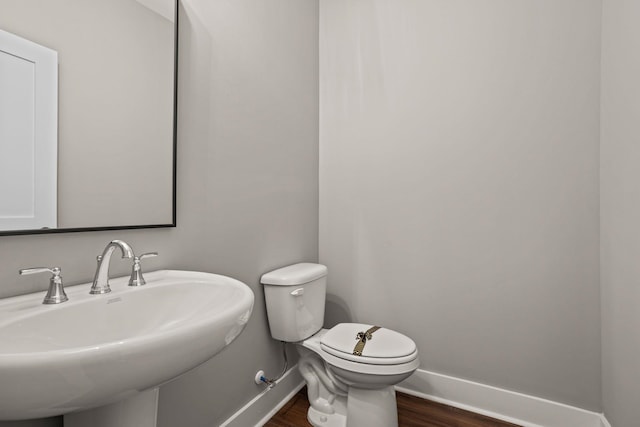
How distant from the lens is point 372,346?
140 centimetres

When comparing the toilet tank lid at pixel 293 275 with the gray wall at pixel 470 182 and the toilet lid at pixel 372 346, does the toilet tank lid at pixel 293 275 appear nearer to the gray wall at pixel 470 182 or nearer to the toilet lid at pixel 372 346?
the toilet lid at pixel 372 346

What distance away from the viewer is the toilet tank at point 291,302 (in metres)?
1.50

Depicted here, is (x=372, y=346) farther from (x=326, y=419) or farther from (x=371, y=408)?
(x=326, y=419)

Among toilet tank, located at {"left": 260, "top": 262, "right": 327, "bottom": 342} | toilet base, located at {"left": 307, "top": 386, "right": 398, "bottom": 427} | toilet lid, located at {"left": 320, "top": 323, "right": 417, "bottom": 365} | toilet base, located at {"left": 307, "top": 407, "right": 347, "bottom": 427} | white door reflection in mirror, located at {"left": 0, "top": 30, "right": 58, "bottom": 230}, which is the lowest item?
toilet base, located at {"left": 307, "top": 407, "right": 347, "bottom": 427}

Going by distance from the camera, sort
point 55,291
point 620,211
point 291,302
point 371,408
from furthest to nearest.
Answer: point 291,302
point 371,408
point 620,211
point 55,291

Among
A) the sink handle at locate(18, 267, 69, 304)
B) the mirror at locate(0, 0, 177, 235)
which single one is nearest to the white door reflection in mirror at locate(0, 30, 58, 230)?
the mirror at locate(0, 0, 177, 235)

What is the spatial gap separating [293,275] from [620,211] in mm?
1359

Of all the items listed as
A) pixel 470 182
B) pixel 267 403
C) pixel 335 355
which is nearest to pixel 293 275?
pixel 335 355

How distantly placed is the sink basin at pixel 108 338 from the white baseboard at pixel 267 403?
0.74 metres

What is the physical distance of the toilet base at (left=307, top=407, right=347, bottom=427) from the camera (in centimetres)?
148

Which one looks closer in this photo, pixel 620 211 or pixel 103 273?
pixel 103 273

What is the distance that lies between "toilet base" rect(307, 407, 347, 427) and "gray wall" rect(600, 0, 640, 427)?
1094 mm

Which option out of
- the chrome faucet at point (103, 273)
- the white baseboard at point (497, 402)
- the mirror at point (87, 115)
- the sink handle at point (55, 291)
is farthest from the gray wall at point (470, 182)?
the sink handle at point (55, 291)

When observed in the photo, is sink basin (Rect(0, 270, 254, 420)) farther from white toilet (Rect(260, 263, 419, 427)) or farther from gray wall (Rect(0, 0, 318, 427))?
white toilet (Rect(260, 263, 419, 427))
